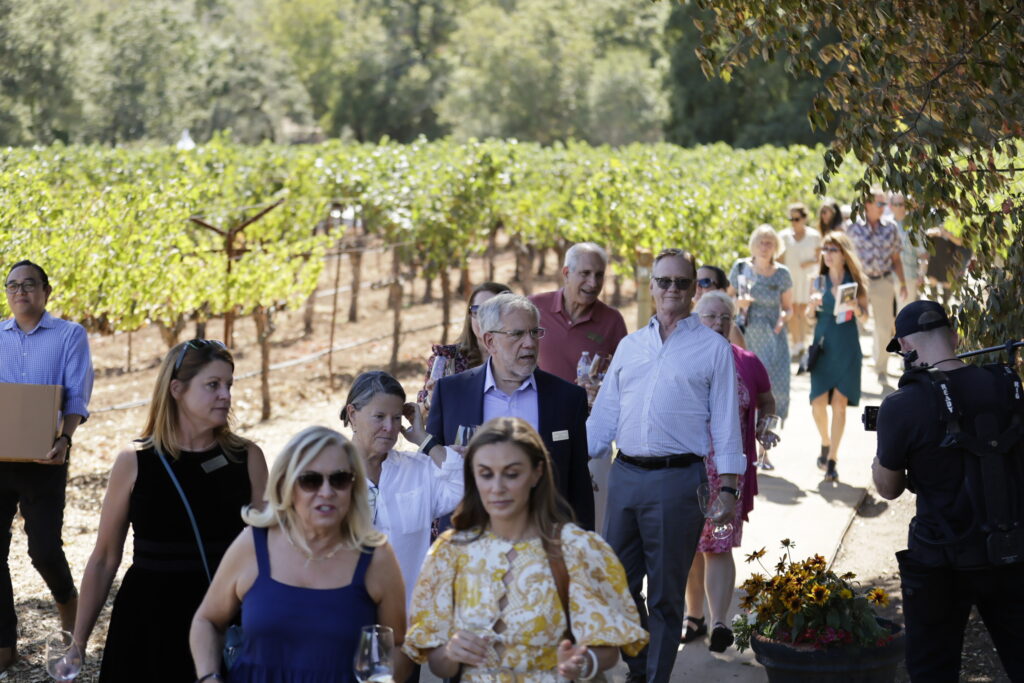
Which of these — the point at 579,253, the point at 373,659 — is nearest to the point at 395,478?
the point at 373,659

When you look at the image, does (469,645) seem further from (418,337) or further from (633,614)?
(418,337)

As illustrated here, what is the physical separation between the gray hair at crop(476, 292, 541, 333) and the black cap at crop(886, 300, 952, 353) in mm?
1359

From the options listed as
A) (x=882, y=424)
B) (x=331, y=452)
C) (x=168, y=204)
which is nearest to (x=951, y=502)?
(x=882, y=424)

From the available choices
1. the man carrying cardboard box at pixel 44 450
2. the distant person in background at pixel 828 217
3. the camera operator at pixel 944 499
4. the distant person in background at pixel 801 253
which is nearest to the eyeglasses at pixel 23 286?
the man carrying cardboard box at pixel 44 450

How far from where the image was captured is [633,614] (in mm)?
3803

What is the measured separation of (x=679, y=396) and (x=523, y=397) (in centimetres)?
85

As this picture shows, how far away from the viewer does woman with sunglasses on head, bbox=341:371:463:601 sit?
4.71m

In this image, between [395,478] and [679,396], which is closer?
[395,478]

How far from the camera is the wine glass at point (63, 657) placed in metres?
3.96

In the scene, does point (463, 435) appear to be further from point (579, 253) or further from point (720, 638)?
point (720, 638)

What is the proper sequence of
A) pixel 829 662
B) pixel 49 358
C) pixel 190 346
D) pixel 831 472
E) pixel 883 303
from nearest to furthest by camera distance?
pixel 190 346 < pixel 829 662 < pixel 49 358 < pixel 831 472 < pixel 883 303

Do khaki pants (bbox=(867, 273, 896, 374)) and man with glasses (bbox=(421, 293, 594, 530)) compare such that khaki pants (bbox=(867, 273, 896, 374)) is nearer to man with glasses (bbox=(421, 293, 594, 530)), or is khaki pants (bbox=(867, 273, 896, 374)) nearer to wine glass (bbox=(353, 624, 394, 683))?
man with glasses (bbox=(421, 293, 594, 530))

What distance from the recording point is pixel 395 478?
4.81 m

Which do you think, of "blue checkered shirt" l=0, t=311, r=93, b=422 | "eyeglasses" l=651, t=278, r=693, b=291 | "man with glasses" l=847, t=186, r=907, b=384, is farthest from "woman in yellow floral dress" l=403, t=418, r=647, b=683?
"man with glasses" l=847, t=186, r=907, b=384
